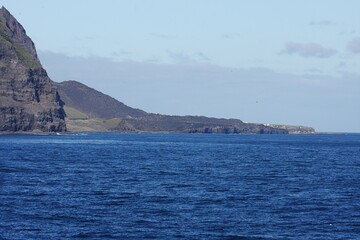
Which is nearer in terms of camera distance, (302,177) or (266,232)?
(266,232)

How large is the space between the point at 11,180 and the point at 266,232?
3735 centimetres

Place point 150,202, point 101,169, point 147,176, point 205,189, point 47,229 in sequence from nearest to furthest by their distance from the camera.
Answer: point 47,229 → point 150,202 → point 205,189 → point 147,176 → point 101,169

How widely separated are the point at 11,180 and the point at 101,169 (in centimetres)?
2171

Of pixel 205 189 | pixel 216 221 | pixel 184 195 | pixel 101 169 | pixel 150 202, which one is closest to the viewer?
pixel 216 221

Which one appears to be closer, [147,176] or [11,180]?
[11,180]

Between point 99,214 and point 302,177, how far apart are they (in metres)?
40.9

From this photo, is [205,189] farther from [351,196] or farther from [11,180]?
[11,180]

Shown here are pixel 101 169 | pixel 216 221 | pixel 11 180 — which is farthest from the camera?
pixel 101 169

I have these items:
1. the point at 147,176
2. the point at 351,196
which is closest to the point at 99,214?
the point at 351,196

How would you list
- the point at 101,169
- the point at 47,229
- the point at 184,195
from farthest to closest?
the point at 101,169 < the point at 184,195 < the point at 47,229

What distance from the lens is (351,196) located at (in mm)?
64938

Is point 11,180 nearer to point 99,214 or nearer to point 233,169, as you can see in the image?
point 99,214

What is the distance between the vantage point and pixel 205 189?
69250 millimetres

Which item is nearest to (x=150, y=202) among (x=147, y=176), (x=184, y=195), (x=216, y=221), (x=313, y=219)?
(x=184, y=195)
